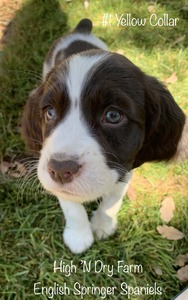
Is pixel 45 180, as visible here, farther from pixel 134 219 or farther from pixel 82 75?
pixel 134 219

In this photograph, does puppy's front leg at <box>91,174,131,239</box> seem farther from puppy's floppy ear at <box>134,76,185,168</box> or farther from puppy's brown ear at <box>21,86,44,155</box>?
puppy's brown ear at <box>21,86,44,155</box>

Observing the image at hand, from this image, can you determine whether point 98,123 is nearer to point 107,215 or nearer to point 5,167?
point 107,215

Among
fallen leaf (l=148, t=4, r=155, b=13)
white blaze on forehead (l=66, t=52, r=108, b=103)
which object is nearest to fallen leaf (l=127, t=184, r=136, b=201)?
white blaze on forehead (l=66, t=52, r=108, b=103)

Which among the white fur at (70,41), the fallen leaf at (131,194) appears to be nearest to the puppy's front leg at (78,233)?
the fallen leaf at (131,194)

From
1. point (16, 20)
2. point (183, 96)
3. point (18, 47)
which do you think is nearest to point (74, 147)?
point (183, 96)

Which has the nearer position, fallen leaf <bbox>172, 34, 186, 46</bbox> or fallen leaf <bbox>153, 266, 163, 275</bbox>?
fallen leaf <bbox>153, 266, 163, 275</bbox>

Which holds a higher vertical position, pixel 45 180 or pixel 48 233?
pixel 45 180

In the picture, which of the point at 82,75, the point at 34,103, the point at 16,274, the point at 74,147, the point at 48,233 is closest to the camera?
the point at 74,147

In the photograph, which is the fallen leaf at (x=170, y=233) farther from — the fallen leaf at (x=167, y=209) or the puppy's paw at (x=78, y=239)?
the puppy's paw at (x=78, y=239)
